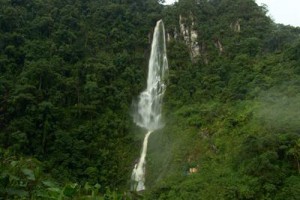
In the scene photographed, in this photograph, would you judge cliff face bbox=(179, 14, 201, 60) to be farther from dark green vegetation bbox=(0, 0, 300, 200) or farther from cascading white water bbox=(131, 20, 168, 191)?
cascading white water bbox=(131, 20, 168, 191)

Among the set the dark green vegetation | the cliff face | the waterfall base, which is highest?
the cliff face

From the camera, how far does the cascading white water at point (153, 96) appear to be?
85.9 ft

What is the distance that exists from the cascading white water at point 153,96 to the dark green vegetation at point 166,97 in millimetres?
658

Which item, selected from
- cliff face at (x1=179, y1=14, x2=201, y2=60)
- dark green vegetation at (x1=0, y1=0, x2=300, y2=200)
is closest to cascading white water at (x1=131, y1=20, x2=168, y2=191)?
dark green vegetation at (x1=0, y1=0, x2=300, y2=200)

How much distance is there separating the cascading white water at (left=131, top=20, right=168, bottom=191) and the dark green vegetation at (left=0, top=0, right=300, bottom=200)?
25.9 inches

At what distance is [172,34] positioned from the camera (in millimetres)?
37938

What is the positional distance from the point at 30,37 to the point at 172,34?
43.4 feet

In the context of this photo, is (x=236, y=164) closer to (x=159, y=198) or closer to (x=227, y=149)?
(x=227, y=149)

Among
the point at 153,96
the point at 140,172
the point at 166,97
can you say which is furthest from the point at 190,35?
the point at 140,172

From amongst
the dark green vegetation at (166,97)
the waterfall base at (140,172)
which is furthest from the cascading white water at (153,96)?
the dark green vegetation at (166,97)

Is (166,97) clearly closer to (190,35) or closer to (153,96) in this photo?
(153,96)

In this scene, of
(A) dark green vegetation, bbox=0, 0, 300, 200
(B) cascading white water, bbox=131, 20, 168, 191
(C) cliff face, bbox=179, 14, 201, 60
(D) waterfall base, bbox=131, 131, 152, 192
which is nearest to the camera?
(A) dark green vegetation, bbox=0, 0, 300, 200

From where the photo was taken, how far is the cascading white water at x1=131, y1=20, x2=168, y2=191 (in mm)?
26181

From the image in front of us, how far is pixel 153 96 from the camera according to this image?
32.5 metres
